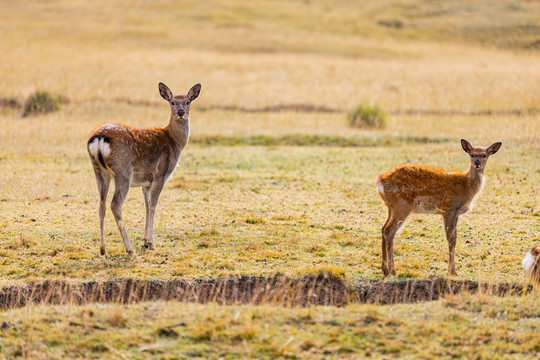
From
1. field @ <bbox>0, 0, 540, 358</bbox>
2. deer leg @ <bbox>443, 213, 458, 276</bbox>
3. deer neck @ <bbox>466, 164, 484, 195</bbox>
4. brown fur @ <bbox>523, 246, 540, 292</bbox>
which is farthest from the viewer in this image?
deer neck @ <bbox>466, 164, 484, 195</bbox>

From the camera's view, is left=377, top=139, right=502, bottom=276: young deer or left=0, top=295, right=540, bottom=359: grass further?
left=377, top=139, right=502, bottom=276: young deer

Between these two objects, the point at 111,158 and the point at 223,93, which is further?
the point at 223,93

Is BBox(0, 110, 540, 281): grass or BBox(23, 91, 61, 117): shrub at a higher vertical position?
BBox(23, 91, 61, 117): shrub

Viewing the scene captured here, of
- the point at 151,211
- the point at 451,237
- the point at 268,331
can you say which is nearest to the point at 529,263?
the point at 451,237

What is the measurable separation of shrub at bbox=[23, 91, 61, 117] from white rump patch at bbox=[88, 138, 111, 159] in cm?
1773

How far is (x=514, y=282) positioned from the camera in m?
9.98

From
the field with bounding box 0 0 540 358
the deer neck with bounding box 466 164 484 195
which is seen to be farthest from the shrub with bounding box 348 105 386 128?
the deer neck with bounding box 466 164 484 195

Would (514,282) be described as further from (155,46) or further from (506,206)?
(155,46)

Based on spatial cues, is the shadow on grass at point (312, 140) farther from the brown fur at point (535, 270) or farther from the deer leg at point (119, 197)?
the brown fur at point (535, 270)

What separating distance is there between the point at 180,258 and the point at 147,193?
143 cm

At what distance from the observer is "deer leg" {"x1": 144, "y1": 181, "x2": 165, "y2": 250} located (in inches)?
456

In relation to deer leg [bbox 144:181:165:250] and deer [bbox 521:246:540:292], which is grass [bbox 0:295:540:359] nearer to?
deer [bbox 521:246:540:292]

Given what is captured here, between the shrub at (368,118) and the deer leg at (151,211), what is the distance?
15.8 metres

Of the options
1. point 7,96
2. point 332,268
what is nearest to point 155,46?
point 7,96
